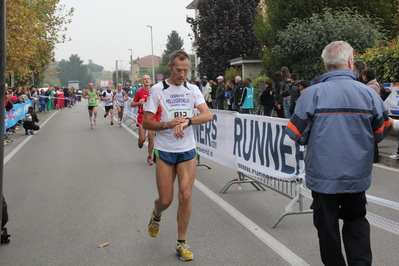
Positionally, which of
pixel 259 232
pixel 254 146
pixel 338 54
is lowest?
pixel 259 232

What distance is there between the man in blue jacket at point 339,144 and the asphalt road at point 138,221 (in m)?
1.18

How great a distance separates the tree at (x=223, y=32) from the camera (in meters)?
34.7

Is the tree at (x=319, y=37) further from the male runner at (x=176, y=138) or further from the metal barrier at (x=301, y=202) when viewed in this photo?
the male runner at (x=176, y=138)

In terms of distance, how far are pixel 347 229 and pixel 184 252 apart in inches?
67.2

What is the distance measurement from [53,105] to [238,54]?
17.7 meters

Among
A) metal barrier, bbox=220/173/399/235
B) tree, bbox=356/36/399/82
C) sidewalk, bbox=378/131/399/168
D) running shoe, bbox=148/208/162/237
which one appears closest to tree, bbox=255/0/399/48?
tree, bbox=356/36/399/82

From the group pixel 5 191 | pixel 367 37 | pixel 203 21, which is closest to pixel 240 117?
pixel 5 191

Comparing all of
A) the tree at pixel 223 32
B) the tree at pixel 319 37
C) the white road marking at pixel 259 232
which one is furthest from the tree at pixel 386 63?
the tree at pixel 223 32

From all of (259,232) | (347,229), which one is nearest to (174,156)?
(259,232)

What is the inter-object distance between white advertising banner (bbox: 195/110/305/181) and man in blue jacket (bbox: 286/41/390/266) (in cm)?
237

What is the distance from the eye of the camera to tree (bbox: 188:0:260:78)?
114 ft

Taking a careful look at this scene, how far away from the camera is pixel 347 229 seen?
3.56 metres

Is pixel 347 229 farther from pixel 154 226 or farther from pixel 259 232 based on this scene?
pixel 154 226

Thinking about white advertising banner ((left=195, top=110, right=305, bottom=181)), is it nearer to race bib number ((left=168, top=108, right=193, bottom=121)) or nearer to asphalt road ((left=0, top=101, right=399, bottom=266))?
asphalt road ((left=0, top=101, right=399, bottom=266))
